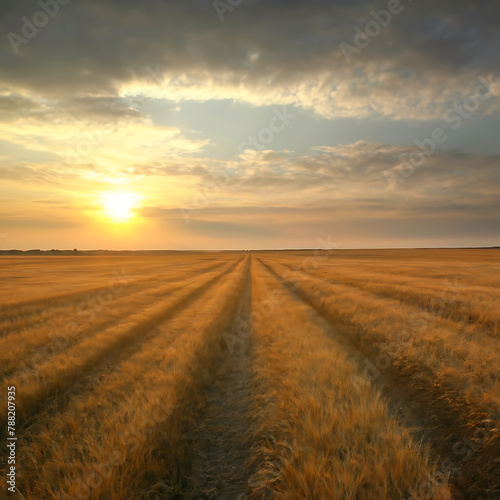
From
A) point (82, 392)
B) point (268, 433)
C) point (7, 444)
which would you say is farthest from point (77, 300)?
point (268, 433)

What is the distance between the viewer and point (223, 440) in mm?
5367

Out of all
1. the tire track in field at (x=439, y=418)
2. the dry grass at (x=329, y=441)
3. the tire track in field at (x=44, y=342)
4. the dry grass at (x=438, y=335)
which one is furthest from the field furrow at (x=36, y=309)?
the dry grass at (x=438, y=335)

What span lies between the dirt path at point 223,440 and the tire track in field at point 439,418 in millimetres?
3155

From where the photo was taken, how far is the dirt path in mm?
4258

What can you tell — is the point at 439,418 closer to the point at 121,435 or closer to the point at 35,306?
the point at 121,435

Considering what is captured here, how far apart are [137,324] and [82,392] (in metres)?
6.21

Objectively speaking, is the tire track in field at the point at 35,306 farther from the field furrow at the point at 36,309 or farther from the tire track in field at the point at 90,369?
the tire track in field at the point at 90,369

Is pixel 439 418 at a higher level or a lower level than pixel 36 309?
lower

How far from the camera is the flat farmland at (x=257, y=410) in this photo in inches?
151

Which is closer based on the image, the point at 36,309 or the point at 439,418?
the point at 439,418

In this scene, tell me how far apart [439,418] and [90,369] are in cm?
955

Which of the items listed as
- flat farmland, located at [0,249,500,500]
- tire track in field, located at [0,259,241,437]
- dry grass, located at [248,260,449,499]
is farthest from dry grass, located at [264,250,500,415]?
tire track in field, located at [0,259,241,437]

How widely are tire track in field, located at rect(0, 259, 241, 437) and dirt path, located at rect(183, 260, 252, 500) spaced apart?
3545 mm

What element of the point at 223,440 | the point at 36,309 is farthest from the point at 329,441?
the point at 36,309
